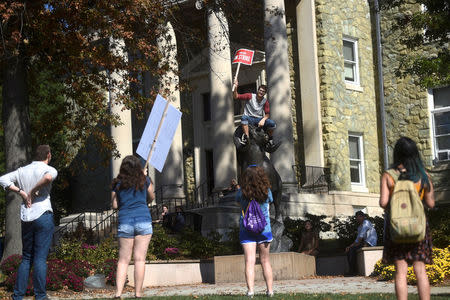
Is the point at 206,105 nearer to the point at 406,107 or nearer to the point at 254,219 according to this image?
the point at 406,107

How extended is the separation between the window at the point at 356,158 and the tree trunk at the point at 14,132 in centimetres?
1439

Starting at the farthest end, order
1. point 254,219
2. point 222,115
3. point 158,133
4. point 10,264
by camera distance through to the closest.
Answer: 1. point 222,115
2. point 10,264
3. point 254,219
4. point 158,133

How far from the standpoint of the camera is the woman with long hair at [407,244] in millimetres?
6723

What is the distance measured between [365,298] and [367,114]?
19.1 m

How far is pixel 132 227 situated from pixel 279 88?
16345 millimetres

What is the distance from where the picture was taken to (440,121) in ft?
85.1

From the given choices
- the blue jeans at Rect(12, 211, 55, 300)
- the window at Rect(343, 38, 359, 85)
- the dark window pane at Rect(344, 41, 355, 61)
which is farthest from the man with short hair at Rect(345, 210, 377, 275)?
the dark window pane at Rect(344, 41, 355, 61)

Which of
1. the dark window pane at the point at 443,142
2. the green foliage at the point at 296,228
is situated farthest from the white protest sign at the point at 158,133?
the dark window pane at the point at 443,142

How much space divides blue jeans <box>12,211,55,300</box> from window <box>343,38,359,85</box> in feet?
66.4

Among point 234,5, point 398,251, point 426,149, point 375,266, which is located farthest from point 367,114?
point 398,251

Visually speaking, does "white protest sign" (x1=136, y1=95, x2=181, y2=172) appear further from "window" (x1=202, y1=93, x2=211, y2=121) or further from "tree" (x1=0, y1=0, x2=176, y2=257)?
"window" (x1=202, y1=93, x2=211, y2=121)

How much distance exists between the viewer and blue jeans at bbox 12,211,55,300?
8.92 meters

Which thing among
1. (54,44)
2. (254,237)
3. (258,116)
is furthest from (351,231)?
(254,237)

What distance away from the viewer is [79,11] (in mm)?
15844
